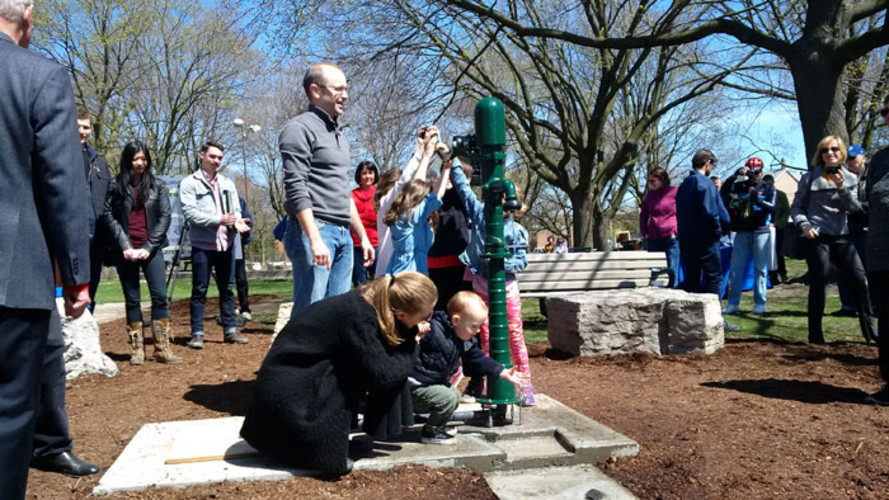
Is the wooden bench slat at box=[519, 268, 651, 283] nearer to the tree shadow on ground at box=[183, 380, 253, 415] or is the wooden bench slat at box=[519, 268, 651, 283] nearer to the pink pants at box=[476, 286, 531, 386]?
the pink pants at box=[476, 286, 531, 386]

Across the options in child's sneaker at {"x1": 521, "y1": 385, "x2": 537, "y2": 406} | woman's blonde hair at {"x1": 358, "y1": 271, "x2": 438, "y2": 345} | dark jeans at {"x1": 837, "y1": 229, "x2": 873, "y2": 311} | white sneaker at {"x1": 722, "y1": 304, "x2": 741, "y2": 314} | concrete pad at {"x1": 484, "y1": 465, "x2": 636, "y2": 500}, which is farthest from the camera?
white sneaker at {"x1": 722, "y1": 304, "x2": 741, "y2": 314}

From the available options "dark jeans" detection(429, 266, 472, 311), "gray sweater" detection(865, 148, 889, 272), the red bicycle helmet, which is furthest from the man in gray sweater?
the red bicycle helmet

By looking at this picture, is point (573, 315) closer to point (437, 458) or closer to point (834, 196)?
point (834, 196)

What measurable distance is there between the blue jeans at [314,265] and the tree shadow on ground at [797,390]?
2.87m

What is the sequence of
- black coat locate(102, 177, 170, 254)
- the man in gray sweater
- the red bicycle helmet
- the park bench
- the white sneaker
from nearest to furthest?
1. the man in gray sweater
2. black coat locate(102, 177, 170, 254)
3. the park bench
4. the white sneaker
5. the red bicycle helmet

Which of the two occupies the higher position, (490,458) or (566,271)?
(566,271)

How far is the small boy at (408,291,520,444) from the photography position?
3654 millimetres

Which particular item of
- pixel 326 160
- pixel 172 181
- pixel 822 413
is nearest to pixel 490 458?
pixel 326 160

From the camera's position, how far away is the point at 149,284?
19.8 ft

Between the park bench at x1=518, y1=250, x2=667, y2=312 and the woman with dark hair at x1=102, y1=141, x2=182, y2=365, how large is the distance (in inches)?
153

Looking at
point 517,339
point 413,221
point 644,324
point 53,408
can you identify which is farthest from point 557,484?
point 644,324

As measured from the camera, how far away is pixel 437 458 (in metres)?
3.37

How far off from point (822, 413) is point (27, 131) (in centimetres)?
447

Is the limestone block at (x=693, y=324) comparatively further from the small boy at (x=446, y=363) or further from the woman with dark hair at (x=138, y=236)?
the woman with dark hair at (x=138, y=236)
